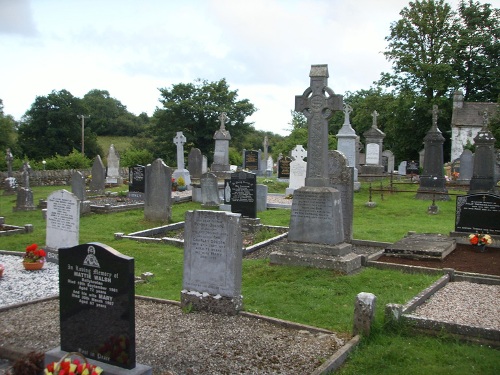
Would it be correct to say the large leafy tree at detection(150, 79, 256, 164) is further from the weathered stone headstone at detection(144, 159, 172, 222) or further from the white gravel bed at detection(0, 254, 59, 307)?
the white gravel bed at detection(0, 254, 59, 307)

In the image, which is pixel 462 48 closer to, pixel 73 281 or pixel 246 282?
pixel 246 282

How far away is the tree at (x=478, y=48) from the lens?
136ft

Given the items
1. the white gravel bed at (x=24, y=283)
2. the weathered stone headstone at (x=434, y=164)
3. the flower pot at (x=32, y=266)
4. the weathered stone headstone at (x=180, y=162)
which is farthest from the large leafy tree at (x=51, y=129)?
the flower pot at (x=32, y=266)

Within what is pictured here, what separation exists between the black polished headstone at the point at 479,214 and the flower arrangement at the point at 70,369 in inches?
398

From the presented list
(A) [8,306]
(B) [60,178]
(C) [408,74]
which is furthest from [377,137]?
(A) [8,306]

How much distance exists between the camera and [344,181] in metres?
12.7

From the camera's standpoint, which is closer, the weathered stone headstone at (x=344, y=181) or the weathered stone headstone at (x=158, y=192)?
the weathered stone headstone at (x=344, y=181)

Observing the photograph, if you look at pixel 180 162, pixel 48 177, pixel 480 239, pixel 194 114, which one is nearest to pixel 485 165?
pixel 480 239

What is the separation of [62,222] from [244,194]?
5.68 meters

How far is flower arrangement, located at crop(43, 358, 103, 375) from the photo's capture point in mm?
4616

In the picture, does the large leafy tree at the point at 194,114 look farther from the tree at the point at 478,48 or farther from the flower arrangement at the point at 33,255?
the flower arrangement at the point at 33,255

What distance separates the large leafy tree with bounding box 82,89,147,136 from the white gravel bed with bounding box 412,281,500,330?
62506 millimetres

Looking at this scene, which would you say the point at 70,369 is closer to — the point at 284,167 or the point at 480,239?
the point at 480,239

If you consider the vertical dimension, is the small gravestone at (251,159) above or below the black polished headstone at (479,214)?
above
